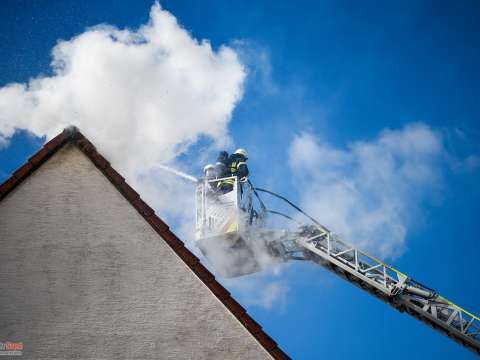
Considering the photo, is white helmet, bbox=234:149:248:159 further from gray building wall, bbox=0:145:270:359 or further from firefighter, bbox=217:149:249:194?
gray building wall, bbox=0:145:270:359

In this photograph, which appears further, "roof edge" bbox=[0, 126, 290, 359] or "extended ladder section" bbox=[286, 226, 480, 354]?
"extended ladder section" bbox=[286, 226, 480, 354]

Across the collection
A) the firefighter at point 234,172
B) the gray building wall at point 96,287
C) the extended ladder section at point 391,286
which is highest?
the firefighter at point 234,172

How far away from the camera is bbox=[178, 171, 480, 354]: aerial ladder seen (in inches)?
478

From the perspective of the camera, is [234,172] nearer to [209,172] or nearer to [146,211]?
[209,172]

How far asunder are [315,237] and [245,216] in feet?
6.86

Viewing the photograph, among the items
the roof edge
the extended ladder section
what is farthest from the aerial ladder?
the roof edge

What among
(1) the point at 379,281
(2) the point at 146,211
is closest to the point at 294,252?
(1) the point at 379,281

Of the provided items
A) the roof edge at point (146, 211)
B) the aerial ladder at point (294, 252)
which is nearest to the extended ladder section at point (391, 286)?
the aerial ladder at point (294, 252)

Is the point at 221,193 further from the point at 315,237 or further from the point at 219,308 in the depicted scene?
the point at 219,308

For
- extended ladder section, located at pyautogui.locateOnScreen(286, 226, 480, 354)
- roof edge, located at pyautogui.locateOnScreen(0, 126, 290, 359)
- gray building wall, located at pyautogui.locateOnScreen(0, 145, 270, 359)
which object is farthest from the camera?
extended ladder section, located at pyautogui.locateOnScreen(286, 226, 480, 354)

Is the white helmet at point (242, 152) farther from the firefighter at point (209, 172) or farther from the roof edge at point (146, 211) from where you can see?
the roof edge at point (146, 211)

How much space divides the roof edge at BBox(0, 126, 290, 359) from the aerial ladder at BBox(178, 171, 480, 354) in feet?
22.9

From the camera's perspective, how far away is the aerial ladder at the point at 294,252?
478 inches

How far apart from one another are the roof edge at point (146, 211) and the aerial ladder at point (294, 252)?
275 inches
